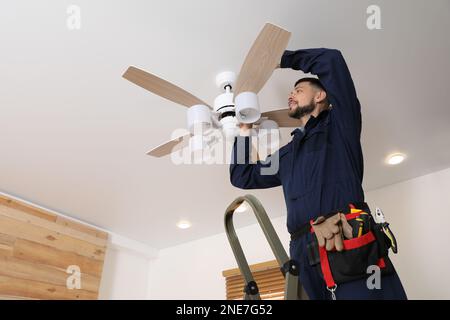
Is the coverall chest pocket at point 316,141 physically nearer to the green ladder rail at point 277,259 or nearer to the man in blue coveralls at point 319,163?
the man in blue coveralls at point 319,163

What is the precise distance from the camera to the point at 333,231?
979 mm

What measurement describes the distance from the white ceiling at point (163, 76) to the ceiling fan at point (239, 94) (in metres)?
0.31

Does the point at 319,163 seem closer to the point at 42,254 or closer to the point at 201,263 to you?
the point at 42,254

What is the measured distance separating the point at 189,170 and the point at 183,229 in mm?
1220

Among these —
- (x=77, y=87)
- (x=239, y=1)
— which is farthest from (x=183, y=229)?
(x=239, y=1)

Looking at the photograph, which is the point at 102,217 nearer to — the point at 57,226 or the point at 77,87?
the point at 57,226

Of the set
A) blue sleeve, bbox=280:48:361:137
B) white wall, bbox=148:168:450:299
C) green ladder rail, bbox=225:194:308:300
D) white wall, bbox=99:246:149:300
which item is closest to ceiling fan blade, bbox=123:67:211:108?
blue sleeve, bbox=280:48:361:137

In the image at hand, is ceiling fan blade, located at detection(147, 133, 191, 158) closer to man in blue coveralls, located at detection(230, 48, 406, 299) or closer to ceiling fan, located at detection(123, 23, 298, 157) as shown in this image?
ceiling fan, located at detection(123, 23, 298, 157)

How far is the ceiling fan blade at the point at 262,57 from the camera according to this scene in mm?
1298

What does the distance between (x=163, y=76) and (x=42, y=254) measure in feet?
6.86

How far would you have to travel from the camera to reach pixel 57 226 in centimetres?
323

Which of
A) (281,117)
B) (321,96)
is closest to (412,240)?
(281,117)

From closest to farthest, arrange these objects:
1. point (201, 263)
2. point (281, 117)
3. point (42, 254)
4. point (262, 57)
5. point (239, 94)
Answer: point (262, 57), point (239, 94), point (281, 117), point (42, 254), point (201, 263)
